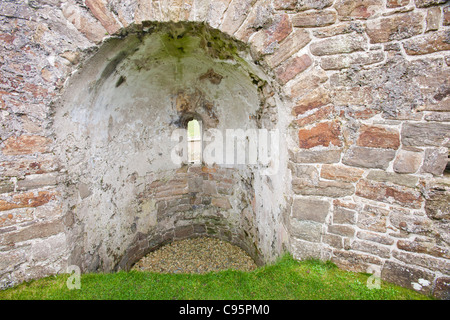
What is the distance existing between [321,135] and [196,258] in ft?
10.5

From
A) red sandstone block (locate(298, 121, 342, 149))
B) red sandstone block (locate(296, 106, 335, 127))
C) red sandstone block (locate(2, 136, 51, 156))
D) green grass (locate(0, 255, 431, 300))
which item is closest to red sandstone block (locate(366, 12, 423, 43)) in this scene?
red sandstone block (locate(296, 106, 335, 127))

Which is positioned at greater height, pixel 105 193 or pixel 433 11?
pixel 433 11

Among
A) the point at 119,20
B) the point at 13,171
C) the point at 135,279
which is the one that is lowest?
the point at 135,279

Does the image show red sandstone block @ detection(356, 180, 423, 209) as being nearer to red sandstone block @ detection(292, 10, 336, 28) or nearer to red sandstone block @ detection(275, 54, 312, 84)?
red sandstone block @ detection(275, 54, 312, 84)

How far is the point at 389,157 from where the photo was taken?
6.81ft

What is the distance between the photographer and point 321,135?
220 cm

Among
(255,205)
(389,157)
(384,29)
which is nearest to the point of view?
(384,29)

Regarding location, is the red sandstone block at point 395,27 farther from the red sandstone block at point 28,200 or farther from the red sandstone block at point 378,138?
the red sandstone block at point 28,200

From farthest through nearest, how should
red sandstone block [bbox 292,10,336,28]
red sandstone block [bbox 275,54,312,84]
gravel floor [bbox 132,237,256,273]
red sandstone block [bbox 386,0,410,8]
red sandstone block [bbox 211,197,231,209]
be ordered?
red sandstone block [bbox 211,197,231,209], gravel floor [bbox 132,237,256,273], red sandstone block [bbox 275,54,312,84], red sandstone block [bbox 292,10,336,28], red sandstone block [bbox 386,0,410,8]

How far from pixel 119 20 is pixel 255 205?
296 centimetres

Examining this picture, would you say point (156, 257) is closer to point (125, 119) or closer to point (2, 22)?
point (125, 119)

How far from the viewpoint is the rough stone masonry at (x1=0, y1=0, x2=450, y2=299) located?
1.95 metres

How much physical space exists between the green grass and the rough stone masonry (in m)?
0.12

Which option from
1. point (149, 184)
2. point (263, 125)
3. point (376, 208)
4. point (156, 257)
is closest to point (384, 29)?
point (376, 208)
